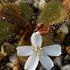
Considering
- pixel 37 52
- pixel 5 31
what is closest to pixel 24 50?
pixel 37 52

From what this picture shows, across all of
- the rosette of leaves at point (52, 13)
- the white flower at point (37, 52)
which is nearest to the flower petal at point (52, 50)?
the white flower at point (37, 52)

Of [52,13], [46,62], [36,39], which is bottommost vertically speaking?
[46,62]

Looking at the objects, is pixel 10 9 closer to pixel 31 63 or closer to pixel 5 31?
pixel 5 31

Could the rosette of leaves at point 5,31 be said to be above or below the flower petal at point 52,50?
above

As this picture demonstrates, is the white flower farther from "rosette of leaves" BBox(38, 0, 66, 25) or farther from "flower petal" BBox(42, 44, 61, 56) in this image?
"rosette of leaves" BBox(38, 0, 66, 25)

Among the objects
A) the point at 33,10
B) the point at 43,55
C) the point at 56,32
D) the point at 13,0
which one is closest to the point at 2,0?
the point at 13,0

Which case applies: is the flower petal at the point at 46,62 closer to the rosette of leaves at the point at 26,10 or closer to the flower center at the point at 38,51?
the flower center at the point at 38,51

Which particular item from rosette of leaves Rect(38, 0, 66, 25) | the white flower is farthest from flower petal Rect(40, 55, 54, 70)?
rosette of leaves Rect(38, 0, 66, 25)

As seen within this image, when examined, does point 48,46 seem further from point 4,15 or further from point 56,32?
point 4,15
